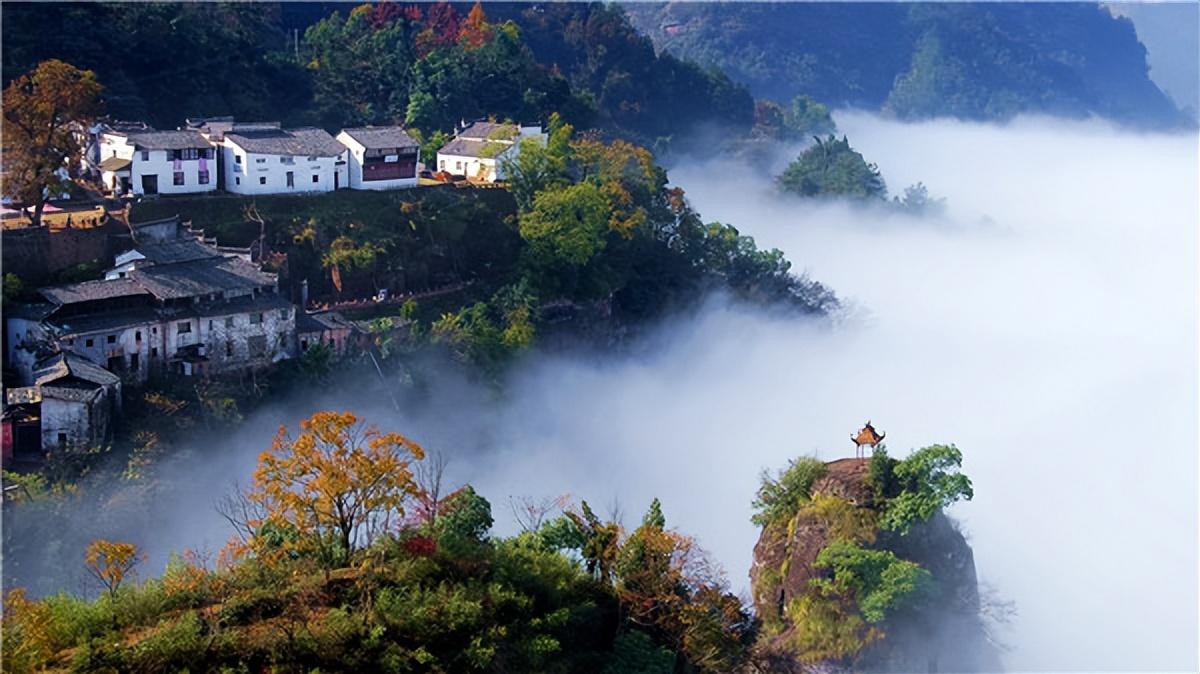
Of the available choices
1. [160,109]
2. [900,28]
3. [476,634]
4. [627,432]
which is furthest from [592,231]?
[900,28]

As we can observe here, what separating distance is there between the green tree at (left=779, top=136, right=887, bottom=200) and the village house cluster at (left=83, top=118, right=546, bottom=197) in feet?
76.4

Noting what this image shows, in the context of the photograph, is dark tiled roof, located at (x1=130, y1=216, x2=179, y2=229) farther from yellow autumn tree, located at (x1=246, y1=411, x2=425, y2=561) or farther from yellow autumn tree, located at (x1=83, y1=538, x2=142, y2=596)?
yellow autumn tree, located at (x1=246, y1=411, x2=425, y2=561)

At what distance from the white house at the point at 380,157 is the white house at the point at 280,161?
1.27 ft

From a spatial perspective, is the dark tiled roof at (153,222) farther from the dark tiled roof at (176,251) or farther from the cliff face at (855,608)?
the cliff face at (855,608)

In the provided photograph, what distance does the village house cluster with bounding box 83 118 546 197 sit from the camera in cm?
2967

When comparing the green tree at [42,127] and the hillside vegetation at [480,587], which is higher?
the green tree at [42,127]

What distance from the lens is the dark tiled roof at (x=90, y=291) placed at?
24641 mm

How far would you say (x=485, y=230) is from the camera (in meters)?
34.2

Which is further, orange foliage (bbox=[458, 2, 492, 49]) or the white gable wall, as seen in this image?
orange foliage (bbox=[458, 2, 492, 49])

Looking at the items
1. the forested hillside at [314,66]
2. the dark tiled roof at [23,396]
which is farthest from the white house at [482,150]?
the dark tiled roof at [23,396]

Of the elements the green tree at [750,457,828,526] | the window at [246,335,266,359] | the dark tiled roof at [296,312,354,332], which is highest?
the dark tiled roof at [296,312,354,332]

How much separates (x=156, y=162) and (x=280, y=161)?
2869mm

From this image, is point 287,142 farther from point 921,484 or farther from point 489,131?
point 921,484

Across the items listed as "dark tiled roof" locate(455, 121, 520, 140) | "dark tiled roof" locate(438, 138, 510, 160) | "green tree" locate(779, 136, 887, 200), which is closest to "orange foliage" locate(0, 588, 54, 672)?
"dark tiled roof" locate(438, 138, 510, 160)
